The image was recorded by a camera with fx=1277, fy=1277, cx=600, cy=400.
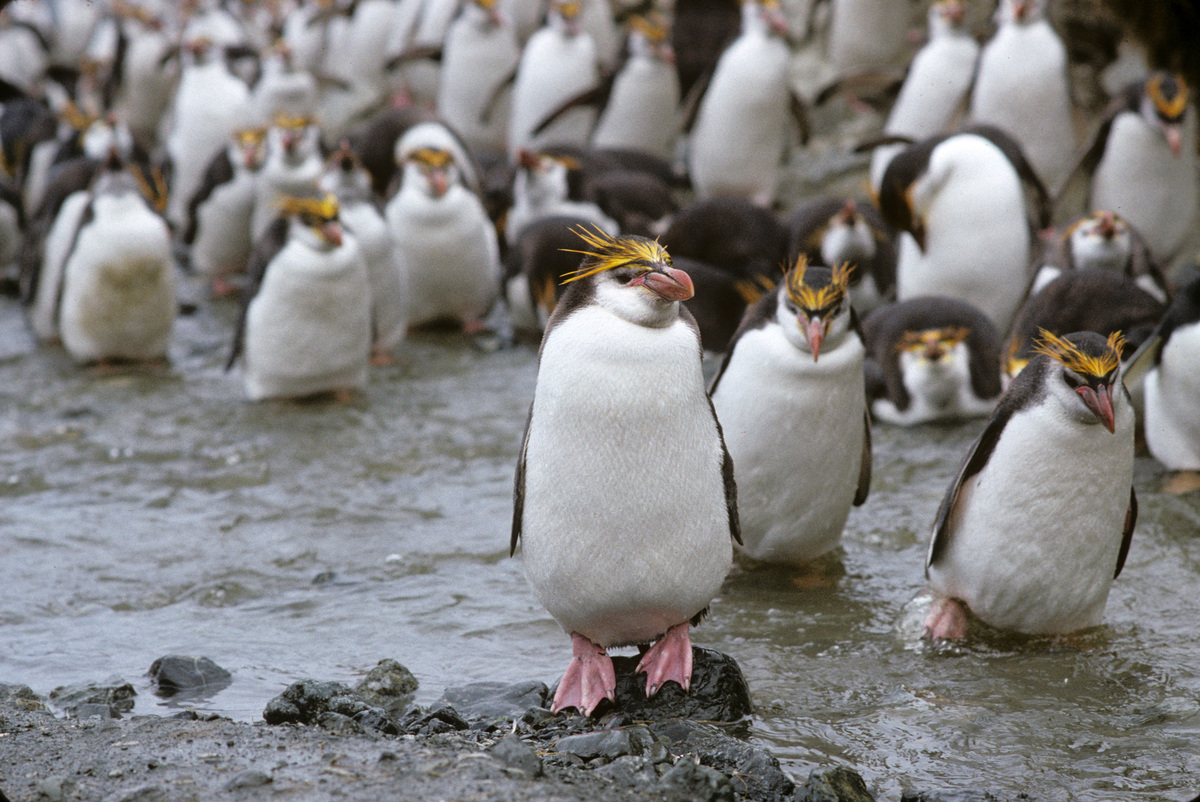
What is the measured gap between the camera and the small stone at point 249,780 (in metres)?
2.59

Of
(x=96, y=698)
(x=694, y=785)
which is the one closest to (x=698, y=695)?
(x=694, y=785)

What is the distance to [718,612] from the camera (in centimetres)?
404

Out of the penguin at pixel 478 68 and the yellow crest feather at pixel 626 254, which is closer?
the yellow crest feather at pixel 626 254

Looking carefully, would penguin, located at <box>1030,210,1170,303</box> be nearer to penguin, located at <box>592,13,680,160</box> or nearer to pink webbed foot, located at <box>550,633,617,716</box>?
pink webbed foot, located at <box>550,633,617,716</box>

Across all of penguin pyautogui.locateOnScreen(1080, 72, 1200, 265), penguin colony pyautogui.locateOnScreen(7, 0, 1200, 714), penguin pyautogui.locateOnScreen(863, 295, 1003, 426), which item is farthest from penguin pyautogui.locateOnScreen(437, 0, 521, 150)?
penguin pyautogui.locateOnScreen(863, 295, 1003, 426)

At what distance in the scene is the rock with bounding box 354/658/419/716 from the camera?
334cm

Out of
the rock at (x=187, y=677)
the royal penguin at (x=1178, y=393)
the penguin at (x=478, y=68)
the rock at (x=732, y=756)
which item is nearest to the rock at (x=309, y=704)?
the rock at (x=187, y=677)

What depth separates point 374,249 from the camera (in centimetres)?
693

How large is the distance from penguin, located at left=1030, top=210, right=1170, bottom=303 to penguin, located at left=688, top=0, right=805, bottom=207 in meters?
3.38

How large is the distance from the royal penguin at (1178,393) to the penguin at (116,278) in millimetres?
5059

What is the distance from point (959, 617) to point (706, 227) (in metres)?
3.89

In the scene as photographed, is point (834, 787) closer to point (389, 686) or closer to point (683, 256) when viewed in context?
point (389, 686)

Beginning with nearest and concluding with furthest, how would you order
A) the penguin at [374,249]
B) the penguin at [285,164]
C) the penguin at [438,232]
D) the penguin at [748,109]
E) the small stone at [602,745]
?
the small stone at [602,745] → the penguin at [374,249] → the penguin at [438,232] → the penguin at [285,164] → the penguin at [748,109]

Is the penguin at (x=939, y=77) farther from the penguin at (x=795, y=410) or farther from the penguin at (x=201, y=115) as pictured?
the penguin at (x=201, y=115)
